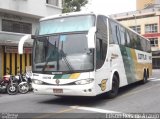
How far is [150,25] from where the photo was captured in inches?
2404

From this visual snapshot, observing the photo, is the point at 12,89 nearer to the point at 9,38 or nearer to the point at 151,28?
the point at 9,38

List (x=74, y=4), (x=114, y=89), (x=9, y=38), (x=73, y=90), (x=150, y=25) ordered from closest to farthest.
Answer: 1. (x=73, y=90)
2. (x=114, y=89)
3. (x=9, y=38)
4. (x=74, y=4)
5. (x=150, y=25)

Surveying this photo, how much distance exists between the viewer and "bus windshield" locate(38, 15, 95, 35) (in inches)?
454

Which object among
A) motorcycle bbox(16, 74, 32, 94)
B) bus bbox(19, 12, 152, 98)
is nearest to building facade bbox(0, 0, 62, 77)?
Result: motorcycle bbox(16, 74, 32, 94)

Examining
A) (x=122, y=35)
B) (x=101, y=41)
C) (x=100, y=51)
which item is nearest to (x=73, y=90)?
(x=100, y=51)

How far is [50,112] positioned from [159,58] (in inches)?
2032

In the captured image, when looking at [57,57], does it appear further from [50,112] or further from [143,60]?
[143,60]

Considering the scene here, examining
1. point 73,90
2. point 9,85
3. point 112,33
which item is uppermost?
point 112,33

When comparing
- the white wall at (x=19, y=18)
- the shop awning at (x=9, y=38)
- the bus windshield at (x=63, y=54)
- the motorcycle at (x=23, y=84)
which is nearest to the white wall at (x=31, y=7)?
the white wall at (x=19, y=18)

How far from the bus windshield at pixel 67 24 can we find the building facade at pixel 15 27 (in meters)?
7.08

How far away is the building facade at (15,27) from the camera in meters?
19.4

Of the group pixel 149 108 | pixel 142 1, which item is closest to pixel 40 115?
pixel 149 108

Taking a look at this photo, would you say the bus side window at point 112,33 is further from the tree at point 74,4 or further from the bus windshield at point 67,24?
the tree at point 74,4

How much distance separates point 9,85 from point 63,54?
19.3ft
